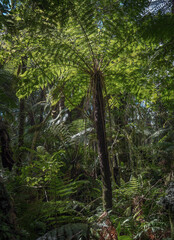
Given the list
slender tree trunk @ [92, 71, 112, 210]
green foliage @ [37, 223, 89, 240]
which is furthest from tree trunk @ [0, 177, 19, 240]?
slender tree trunk @ [92, 71, 112, 210]

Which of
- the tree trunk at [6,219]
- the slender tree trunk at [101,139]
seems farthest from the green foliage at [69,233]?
the slender tree trunk at [101,139]

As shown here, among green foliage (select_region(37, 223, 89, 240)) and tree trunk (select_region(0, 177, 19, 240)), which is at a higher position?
tree trunk (select_region(0, 177, 19, 240))

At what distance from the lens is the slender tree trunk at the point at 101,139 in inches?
95.2

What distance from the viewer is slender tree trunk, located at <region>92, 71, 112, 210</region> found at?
2.42 meters

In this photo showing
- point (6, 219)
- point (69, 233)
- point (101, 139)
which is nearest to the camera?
point (6, 219)

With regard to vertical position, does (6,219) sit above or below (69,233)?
above

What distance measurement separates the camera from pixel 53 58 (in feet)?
8.79

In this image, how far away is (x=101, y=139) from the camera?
254cm

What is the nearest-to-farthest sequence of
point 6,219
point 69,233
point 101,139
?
point 6,219 < point 69,233 < point 101,139

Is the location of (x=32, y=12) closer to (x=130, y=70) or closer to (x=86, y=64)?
(x=86, y=64)

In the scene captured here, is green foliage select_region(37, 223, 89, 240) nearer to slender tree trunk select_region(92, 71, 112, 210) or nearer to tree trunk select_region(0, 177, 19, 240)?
tree trunk select_region(0, 177, 19, 240)

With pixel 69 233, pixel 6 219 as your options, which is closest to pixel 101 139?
pixel 69 233

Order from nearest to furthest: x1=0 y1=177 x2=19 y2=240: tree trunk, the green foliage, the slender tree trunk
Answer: x1=0 y1=177 x2=19 y2=240: tree trunk, the green foliage, the slender tree trunk

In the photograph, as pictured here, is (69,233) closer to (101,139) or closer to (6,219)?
(6,219)
